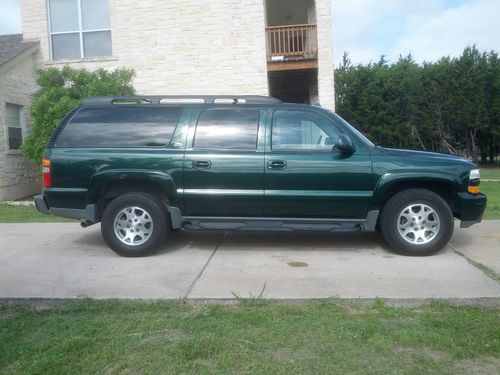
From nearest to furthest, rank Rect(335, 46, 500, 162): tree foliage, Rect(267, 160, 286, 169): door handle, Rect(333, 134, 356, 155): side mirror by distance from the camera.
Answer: Rect(333, 134, 356, 155): side mirror < Rect(267, 160, 286, 169): door handle < Rect(335, 46, 500, 162): tree foliage

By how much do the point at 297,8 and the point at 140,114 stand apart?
45.5ft

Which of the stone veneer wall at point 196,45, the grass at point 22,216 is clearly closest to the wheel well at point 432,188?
the grass at point 22,216

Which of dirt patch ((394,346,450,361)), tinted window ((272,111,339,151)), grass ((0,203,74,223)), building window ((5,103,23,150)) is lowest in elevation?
dirt patch ((394,346,450,361))

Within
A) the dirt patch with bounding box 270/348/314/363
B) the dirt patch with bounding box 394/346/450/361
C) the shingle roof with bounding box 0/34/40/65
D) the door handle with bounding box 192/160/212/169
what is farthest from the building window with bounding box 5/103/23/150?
the dirt patch with bounding box 394/346/450/361

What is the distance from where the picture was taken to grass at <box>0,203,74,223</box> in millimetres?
9344

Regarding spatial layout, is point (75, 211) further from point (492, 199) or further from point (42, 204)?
point (492, 199)

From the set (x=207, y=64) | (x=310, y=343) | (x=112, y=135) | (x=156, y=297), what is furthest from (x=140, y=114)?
(x=207, y=64)

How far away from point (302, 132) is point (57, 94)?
793cm

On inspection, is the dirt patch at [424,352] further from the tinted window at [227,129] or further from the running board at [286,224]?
the tinted window at [227,129]

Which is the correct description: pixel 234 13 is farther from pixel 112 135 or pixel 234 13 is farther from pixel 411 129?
pixel 411 129

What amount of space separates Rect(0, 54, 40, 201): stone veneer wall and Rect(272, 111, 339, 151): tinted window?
9.54 m

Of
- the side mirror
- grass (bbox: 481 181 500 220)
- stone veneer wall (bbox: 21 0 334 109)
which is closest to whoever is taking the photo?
the side mirror

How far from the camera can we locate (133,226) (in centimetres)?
617

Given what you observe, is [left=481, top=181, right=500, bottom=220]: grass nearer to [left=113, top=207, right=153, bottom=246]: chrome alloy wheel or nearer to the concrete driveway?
the concrete driveway
